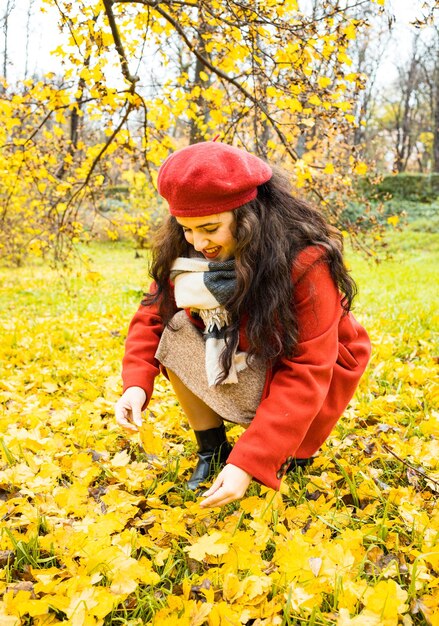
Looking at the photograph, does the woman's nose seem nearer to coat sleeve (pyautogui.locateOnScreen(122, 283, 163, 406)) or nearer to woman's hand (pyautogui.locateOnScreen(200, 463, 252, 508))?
coat sleeve (pyautogui.locateOnScreen(122, 283, 163, 406))

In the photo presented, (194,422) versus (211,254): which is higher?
(211,254)

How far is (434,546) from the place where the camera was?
143 cm

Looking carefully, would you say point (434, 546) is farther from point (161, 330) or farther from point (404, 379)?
point (404, 379)

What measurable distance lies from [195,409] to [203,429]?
0.27 feet

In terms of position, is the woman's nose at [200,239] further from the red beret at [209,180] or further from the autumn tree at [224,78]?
the autumn tree at [224,78]

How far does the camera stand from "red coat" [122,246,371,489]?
141cm

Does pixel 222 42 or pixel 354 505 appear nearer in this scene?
pixel 354 505

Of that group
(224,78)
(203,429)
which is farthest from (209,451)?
(224,78)

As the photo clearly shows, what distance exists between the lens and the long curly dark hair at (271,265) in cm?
153

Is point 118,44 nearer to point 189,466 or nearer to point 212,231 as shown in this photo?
point 212,231

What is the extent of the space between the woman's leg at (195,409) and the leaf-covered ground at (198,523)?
0.17m

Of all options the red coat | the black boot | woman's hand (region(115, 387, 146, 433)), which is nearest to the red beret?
the red coat

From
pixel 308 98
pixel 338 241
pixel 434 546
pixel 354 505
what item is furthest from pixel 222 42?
pixel 434 546

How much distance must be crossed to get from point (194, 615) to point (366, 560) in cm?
49
